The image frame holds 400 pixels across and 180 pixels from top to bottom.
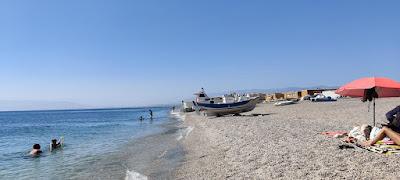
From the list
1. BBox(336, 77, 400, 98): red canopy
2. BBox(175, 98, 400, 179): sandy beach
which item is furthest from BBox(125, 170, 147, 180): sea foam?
BBox(336, 77, 400, 98): red canopy

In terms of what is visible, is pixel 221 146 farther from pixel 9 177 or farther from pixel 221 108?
pixel 221 108

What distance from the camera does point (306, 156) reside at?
35.5ft

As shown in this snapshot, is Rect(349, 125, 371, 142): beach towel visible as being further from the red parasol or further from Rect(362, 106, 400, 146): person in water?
the red parasol

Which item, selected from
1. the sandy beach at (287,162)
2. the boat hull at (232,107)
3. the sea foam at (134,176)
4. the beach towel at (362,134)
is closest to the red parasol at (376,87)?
the beach towel at (362,134)

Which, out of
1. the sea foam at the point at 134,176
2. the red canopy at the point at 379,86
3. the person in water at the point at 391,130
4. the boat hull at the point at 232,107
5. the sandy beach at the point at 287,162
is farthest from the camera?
the boat hull at the point at 232,107

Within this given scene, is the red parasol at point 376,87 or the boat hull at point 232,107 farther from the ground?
the red parasol at point 376,87

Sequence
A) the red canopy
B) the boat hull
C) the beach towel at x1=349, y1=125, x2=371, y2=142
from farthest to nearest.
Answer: the boat hull
the red canopy
the beach towel at x1=349, y1=125, x2=371, y2=142

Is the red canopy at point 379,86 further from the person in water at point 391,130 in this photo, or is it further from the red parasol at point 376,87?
the person in water at point 391,130

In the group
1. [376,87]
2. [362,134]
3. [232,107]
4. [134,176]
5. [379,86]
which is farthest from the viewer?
[232,107]

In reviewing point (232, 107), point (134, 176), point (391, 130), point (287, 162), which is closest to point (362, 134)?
point (391, 130)

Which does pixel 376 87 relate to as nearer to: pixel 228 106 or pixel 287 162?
pixel 287 162

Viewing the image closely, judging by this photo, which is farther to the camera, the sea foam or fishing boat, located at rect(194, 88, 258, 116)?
fishing boat, located at rect(194, 88, 258, 116)

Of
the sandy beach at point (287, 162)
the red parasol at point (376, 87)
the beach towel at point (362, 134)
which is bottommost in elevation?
the sandy beach at point (287, 162)

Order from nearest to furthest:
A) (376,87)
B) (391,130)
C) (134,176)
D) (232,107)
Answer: (391,130)
(134,176)
(376,87)
(232,107)
